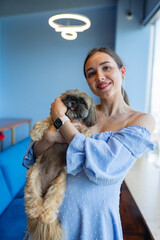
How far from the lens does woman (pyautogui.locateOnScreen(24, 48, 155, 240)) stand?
0.86 meters

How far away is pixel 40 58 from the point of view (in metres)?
4.37

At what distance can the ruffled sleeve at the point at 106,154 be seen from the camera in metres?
0.85

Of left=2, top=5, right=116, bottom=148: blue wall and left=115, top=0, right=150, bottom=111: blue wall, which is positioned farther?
left=2, top=5, right=116, bottom=148: blue wall

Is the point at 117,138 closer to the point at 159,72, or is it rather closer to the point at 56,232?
the point at 56,232

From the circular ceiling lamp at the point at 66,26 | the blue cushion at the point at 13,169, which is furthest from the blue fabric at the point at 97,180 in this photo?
the blue cushion at the point at 13,169

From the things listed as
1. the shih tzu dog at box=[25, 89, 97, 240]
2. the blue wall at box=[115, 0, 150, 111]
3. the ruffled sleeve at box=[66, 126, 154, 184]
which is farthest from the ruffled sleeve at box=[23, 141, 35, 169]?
the blue wall at box=[115, 0, 150, 111]

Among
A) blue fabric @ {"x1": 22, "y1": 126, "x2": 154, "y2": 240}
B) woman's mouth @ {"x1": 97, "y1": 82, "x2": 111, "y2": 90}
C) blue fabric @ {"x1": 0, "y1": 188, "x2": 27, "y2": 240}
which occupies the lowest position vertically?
blue fabric @ {"x1": 0, "y1": 188, "x2": 27, "y2": 240}

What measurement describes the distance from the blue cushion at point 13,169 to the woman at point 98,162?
1252mm

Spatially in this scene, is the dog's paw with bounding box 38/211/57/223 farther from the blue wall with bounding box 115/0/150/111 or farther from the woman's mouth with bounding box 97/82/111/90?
the blue wall with bounding box 115/0/150/111

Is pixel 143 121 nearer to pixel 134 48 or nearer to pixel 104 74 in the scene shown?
pixel 104 74

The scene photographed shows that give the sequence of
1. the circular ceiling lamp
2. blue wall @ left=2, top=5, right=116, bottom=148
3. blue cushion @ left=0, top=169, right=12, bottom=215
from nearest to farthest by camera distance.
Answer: the circular ceiling lamp
blue cushion @ left=0, top=169, right=12, bottom=215
blue wall @ left=2, top=5, right=116, bottom=148

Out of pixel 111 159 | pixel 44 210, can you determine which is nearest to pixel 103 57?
pixel 111 159

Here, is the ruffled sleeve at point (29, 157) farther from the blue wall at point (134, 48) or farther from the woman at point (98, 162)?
the blue wall at point (134, 48)

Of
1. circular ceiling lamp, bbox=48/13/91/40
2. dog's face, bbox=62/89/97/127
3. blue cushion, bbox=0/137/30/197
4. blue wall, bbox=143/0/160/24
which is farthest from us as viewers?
blue wall, bbox=143/0/160/24
